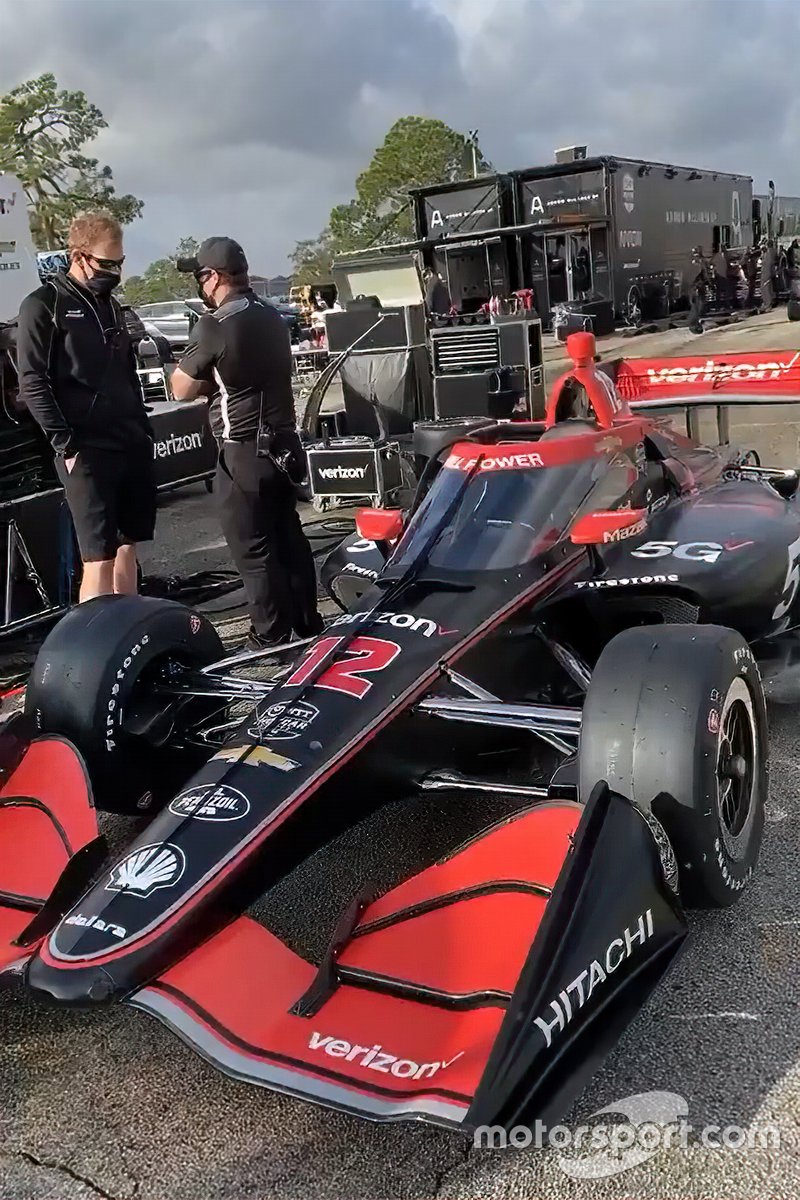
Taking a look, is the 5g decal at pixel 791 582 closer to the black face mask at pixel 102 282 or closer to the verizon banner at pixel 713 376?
the verizon banner at pixel 713 376

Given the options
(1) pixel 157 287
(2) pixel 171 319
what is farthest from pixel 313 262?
(2) pixel 171 319

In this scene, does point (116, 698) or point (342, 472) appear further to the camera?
point (342, 472)

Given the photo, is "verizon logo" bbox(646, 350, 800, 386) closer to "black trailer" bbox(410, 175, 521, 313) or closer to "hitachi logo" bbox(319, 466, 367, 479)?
"hitachi logo" bbox(319, 466, 367, 479)

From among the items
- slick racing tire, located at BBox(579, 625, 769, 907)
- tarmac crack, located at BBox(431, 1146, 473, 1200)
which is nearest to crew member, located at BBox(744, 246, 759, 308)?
slick racing tire, located at BBox(579, 625, 769, 907)

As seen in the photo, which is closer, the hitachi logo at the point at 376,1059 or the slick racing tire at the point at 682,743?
the hitachi logo at the point at 376,1059

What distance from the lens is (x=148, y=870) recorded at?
2.46m

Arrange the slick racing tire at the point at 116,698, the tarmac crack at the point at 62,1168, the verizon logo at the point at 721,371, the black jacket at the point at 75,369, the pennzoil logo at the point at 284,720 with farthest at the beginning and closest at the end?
the verizon logo at the point at 721,371, the black jacket at the point at 75,369, the slick racing tire at the point at 116,698, the pennzoil logo at the point at 284,720, the tarmac crack at the point at 62,1168

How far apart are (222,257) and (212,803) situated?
9.04 feet

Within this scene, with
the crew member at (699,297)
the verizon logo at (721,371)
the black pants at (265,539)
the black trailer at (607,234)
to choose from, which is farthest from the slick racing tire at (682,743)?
the crew member at (699,297)

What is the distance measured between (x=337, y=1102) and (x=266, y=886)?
0.74 meters

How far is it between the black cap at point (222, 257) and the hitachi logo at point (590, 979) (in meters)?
3.34

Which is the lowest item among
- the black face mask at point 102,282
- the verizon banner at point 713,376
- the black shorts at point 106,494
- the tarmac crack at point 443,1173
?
the tarmac crack at point 443,1173

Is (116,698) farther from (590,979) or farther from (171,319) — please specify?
(171,319)

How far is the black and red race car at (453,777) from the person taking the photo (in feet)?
7.02
